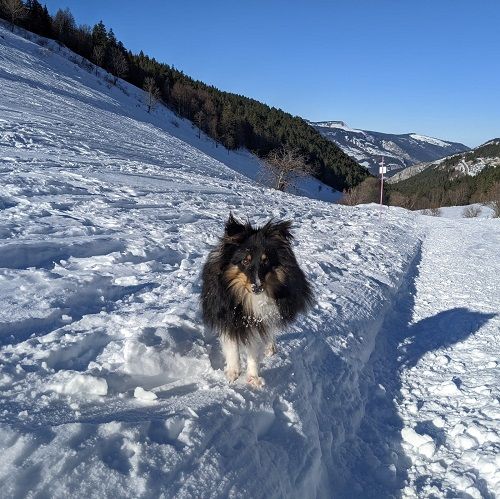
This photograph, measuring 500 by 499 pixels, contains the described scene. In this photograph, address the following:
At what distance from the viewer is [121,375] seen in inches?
161

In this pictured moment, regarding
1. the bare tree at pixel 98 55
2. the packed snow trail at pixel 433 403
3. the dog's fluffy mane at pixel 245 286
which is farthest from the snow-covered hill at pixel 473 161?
the dog's fluffy mane at pixel 245 286

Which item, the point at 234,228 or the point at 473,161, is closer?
the point at 234,228

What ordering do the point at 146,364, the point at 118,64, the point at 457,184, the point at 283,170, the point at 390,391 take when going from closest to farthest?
1. the point at 146,364
2. the point at 390,391
3. the point at 283,170
4. the point at 118,64
5. the point at 457,184

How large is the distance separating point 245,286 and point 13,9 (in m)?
73.0

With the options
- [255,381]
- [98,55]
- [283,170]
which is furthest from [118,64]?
[255,381]

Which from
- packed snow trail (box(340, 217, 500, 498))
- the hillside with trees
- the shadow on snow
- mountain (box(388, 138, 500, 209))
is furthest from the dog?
mountain (box(388, 138, 500, 209))

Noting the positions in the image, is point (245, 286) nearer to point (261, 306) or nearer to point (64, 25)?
point (261, 306)

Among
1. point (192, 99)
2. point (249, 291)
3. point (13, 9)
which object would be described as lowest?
point (249, 291)

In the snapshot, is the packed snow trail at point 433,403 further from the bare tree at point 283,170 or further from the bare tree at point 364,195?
the bare tree at point 364,195

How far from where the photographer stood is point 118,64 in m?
76.4

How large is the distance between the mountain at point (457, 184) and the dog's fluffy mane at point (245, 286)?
82.3 m

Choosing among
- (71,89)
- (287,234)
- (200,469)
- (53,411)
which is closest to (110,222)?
(287,234)

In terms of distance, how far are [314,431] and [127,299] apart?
10.7 ft

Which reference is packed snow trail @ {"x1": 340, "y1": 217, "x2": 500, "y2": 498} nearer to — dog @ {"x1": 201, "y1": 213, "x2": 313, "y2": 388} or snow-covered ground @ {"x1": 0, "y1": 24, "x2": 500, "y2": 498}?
snow-covered ground @ {"x1": 0, "y1": 24, "x2": 500, "y2": 498}
